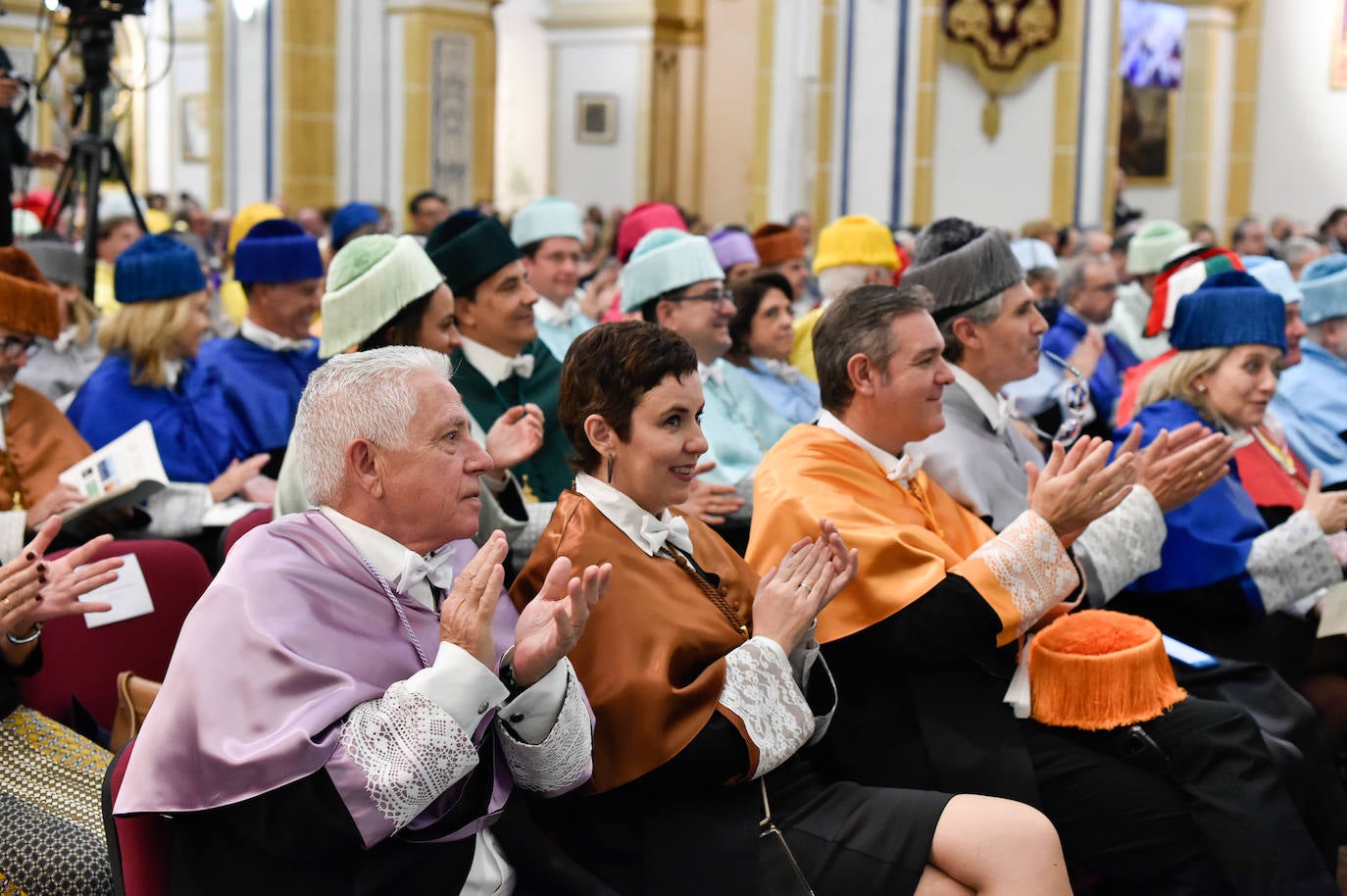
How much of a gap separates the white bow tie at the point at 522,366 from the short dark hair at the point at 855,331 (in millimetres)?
1177

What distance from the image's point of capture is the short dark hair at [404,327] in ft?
12.8

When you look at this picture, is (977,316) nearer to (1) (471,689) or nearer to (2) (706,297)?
(2) (706,297)

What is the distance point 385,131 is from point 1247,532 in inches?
450

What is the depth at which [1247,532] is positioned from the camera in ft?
13.6

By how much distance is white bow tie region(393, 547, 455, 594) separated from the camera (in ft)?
7.98

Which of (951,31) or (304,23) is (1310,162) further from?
(304,23)

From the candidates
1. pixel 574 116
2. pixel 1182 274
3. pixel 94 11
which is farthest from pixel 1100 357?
pixel 574 116

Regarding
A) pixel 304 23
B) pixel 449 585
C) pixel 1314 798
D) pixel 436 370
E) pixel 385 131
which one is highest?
pixel 304 23

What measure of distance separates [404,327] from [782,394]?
202 cm

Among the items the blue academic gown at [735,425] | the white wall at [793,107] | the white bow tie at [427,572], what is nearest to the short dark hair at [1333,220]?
the white wall at [793,107]

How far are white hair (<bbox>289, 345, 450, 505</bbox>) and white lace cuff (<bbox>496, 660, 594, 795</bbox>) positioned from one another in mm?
466

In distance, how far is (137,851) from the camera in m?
2.25

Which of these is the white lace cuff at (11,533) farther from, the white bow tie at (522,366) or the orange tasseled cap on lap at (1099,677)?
the orange tasseled cap on lap at (1099,677)

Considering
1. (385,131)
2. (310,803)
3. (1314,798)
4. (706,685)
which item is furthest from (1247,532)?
(385,131)
